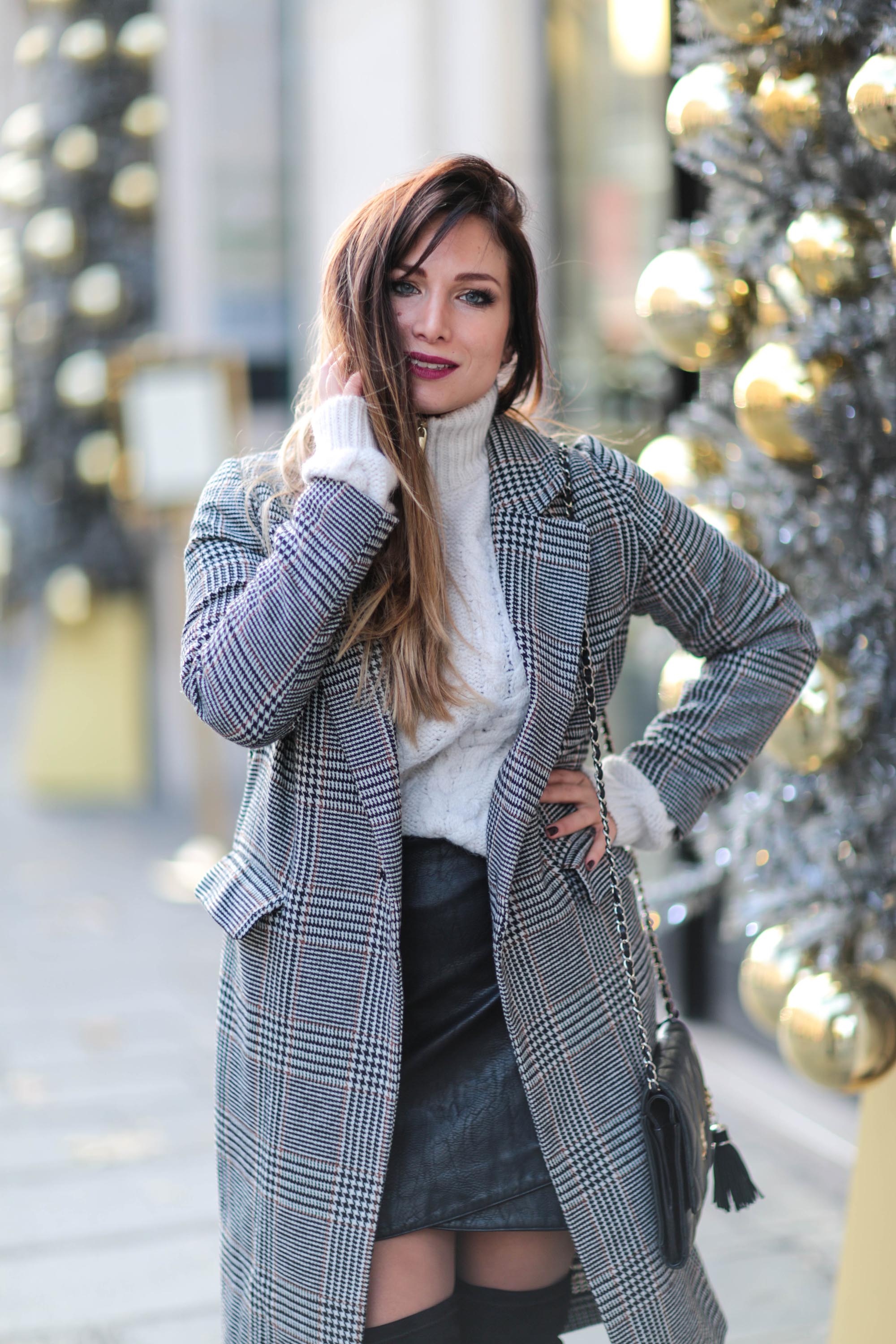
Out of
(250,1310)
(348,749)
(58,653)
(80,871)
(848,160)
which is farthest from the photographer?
(58,653)

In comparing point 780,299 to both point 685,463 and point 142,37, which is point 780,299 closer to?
point 685,463

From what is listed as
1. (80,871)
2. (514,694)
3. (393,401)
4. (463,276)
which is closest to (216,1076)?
(514,694)

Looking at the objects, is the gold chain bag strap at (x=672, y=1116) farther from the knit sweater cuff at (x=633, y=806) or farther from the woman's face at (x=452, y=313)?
the woman's face at (x=452, y=313)

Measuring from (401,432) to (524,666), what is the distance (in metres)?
0.30

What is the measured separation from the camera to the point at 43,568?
7.85 meters

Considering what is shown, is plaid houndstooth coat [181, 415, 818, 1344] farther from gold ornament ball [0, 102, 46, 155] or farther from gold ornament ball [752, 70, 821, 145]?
gold ornament ball [0, 102, 46, 155]

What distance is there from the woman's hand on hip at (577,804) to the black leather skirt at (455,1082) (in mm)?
116

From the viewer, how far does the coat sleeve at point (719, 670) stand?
1.96 meters

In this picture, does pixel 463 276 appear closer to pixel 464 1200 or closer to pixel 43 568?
pixel 464 1200

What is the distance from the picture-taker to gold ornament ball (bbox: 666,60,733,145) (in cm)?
234

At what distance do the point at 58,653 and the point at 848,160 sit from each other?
20.4 ft

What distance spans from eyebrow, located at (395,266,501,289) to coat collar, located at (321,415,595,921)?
0.19 metres

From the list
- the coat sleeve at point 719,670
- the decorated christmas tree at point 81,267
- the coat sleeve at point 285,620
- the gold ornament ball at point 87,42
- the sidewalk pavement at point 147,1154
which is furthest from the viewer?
the decorated christmas tree at point 81,267

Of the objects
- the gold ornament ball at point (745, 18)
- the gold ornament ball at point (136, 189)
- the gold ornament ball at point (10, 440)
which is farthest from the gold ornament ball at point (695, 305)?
the gold ornament ball at point (10, 440)
